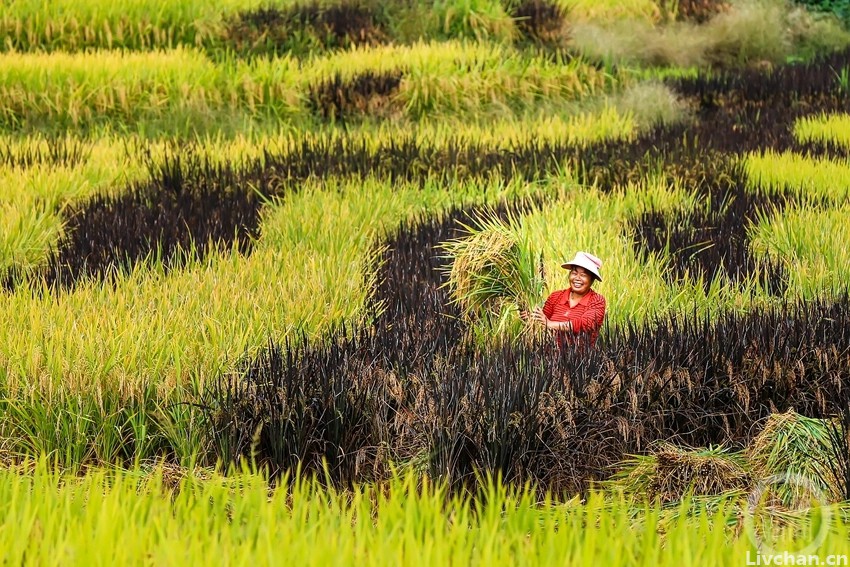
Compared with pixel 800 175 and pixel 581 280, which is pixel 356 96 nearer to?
pixel 800 175

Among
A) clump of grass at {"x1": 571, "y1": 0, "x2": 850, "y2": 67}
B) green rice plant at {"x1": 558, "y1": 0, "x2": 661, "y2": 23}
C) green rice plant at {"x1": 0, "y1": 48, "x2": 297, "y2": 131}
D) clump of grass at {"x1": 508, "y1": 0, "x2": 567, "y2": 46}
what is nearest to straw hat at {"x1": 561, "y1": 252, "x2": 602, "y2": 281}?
green rice plant at {"x1": 0, "y1": 48, "x2": 297, "y2": 131}

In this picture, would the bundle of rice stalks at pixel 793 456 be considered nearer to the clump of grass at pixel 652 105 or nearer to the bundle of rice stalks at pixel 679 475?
the bundle of rice stalks at pixel 679 475

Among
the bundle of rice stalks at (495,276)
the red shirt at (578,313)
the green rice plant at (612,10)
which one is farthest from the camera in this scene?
the green rice plant at (612,10)

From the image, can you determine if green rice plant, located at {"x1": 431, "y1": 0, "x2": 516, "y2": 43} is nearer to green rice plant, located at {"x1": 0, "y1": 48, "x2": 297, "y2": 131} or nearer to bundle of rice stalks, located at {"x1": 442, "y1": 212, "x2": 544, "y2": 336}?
green rice plant, located at {"x1": 0, "y1": 48, "x2": 297, "y2": 131}

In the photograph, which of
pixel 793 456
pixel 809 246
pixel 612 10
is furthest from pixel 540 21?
pixel 793 456

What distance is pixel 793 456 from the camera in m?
3.03

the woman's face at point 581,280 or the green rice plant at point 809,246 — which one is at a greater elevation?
the woman's face at point 581,280

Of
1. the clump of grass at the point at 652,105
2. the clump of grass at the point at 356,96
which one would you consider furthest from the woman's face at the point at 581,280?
the clump of grass at the point at 356,96

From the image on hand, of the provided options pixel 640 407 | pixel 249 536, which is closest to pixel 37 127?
→ pixel 640 407

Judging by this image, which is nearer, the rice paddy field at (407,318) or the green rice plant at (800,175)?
the rice paddy field at (407,318)

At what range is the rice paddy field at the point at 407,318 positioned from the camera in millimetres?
2283

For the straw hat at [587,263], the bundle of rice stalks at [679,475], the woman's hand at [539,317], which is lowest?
the bundle of rice stalks at [679,475]

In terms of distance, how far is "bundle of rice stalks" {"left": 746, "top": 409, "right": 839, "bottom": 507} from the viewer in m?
2.89

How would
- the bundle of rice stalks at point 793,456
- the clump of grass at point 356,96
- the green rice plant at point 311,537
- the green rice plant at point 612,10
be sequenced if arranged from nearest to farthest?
the green rice plant at point 311,537
the bundle of rice stalks at point 793,456
the clump of grass at point 356,96
the green rice plant at point 612,10
